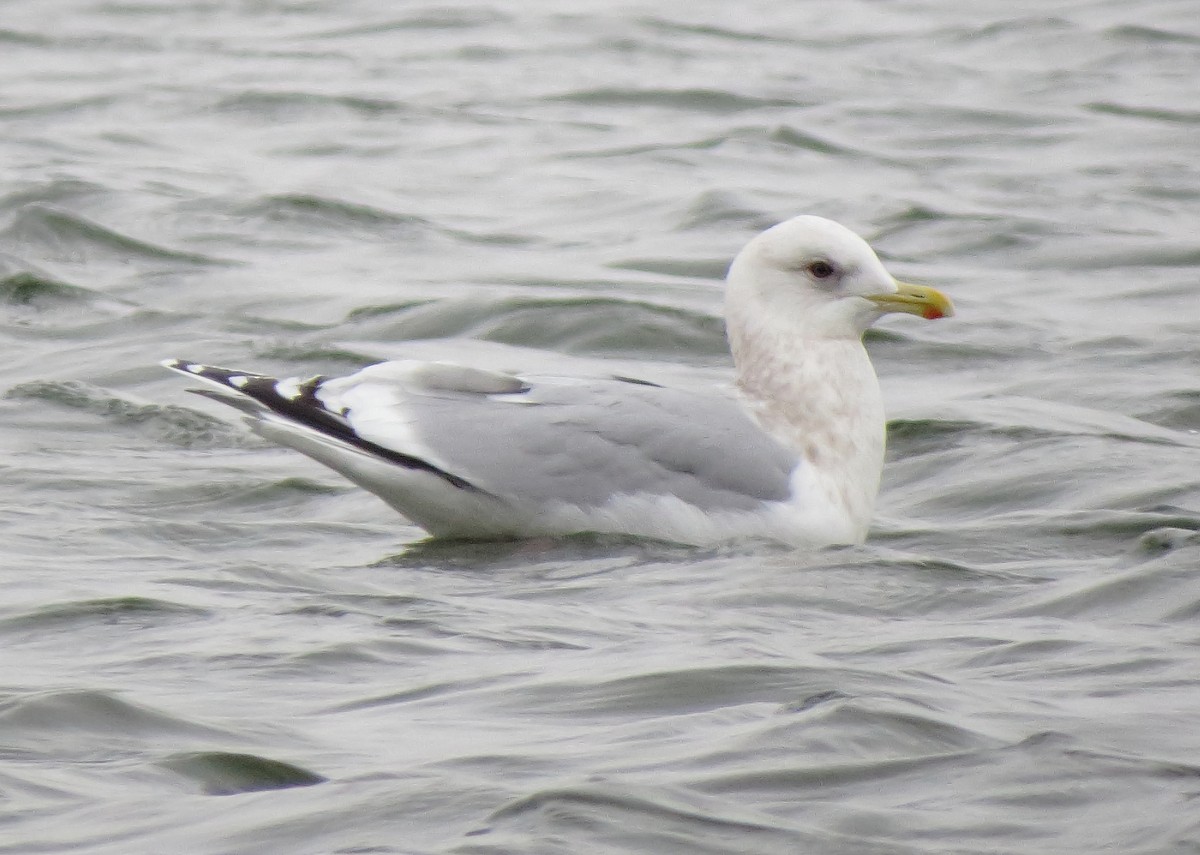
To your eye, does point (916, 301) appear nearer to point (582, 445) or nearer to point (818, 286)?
point (818, 286)

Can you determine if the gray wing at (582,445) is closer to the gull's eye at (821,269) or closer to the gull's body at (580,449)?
the gull's body at (580,449)

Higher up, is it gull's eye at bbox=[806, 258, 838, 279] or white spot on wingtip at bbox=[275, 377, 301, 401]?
gull's eye at bbox=[806, 258, 838, 279]

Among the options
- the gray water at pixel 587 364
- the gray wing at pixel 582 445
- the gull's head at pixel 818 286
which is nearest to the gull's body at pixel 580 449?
the gray wing at pixel 582 445

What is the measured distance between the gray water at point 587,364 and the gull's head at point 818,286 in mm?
619

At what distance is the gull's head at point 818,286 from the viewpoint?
6445 mm

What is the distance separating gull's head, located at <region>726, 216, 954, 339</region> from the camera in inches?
254

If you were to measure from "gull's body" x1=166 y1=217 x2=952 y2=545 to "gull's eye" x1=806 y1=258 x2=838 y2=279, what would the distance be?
310 mm

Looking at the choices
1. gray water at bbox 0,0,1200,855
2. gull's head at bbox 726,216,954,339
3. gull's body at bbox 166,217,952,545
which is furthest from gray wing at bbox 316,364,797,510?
gull's head at bbox 726,216,954,339

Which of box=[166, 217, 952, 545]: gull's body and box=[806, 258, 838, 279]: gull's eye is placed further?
box=[806, 258, 838, 279]: gull's eye

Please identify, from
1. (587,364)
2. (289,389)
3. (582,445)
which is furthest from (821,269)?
(587,364)

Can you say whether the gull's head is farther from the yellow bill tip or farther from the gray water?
the gray water

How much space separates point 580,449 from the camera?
19.6ft

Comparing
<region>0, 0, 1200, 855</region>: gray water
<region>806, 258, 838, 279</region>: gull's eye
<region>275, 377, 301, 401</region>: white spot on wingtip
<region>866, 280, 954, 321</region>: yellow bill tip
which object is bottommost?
<region>0, 0, 1200, 855</region>: gray water

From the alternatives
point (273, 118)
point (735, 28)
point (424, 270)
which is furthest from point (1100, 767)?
point (735, 28)
